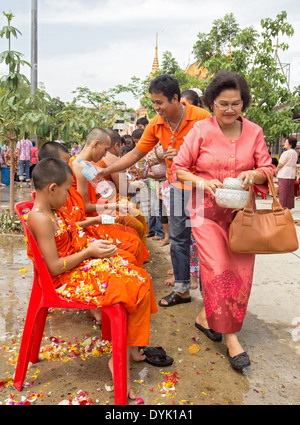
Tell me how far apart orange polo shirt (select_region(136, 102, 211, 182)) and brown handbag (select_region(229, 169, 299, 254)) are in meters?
1.17

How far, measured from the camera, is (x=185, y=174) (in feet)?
8.47

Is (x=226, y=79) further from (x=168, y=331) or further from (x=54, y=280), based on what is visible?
(x=168, y=331)

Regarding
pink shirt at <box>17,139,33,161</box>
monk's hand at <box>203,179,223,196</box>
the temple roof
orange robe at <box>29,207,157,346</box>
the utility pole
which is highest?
the temple roof

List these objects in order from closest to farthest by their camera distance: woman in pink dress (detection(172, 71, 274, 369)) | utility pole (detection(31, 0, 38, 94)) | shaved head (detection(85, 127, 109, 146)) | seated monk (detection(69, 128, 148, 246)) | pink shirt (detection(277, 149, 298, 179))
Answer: woman in pink dress (detection(172, 71, 274, 369))
seated monk (detection(69, 128, 148, 246))
shaved head (detection(85, 127, 109, 146))
pink shirt (detection(277, 149, 298, 179))
utility pole (detection(31, 0, 38, 94))

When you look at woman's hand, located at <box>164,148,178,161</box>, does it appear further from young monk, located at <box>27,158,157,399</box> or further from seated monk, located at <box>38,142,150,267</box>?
young monk, located at <box>27,158,157,399</box>

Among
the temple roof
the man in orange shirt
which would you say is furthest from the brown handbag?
the temple roof

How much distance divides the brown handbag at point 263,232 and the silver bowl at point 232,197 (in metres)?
0.12

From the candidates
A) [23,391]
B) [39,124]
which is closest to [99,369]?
[23,391]

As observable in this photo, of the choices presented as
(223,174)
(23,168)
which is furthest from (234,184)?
(23,168)

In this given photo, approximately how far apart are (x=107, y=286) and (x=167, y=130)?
1733 millimetres

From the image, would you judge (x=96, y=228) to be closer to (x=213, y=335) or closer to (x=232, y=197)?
(x=213, y=335)

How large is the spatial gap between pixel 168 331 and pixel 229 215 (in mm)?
1031

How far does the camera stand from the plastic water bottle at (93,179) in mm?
3027

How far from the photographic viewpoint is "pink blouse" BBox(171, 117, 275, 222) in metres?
2.54
